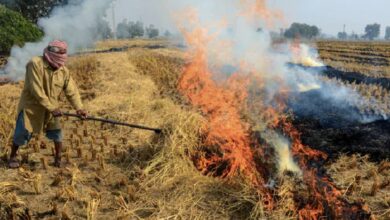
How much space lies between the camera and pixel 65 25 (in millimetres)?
13133

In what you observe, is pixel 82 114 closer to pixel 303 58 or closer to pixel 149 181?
pixel 149 181

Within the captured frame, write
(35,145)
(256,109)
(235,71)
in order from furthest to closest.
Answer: (235,71), (256,109), (35,145)

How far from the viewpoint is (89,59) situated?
55.5 feet

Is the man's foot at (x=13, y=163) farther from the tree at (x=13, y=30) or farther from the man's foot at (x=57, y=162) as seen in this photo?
the tree at (x=13, y=30)

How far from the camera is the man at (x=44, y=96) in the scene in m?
5.12

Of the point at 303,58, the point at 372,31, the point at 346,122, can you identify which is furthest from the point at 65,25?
the point at 372,31

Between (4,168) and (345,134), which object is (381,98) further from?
(4,168)

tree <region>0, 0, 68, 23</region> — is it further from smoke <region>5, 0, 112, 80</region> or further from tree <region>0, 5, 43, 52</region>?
smoke <region>5, 0, 112, 80</region>

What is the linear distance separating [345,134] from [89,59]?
1276 centimetres

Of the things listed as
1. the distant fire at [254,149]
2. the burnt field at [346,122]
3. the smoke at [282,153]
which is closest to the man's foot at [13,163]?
the distant fire at [254,149]

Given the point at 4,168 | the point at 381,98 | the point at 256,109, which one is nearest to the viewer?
the point at 4,168

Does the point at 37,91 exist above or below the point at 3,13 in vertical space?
below

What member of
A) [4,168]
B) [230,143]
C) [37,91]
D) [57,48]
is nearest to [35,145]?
[4,168]

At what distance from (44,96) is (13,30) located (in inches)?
462
